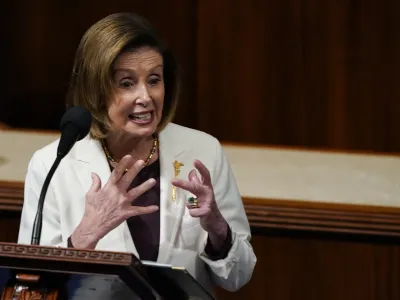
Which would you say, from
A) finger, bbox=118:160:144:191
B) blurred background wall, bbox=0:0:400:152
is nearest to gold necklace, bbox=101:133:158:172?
finger, bbox=118:160:144:191

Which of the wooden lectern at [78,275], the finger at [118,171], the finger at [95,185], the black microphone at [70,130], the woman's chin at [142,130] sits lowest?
the wooden lectern at [78,275]

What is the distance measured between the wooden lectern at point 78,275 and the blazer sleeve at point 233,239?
0.89 feet

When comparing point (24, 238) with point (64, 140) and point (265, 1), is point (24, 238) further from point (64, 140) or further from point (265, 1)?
point (265, 1)

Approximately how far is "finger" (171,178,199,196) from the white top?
0.89 metres

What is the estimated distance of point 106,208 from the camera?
81.2 inches

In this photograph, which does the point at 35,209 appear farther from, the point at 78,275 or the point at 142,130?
the point at 78,275

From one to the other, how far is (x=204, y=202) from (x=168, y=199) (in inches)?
8.0

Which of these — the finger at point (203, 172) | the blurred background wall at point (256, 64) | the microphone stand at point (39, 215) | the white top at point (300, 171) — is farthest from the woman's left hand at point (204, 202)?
the blurred background wall at point (256, 64)

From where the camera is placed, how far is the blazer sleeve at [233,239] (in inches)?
87.0

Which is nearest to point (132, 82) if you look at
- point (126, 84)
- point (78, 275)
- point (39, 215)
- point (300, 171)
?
point (126, 84)

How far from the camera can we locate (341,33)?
3.20m

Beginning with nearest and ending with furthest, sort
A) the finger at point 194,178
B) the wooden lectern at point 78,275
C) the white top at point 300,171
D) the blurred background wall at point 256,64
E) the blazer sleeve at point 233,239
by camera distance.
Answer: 1. the wooden lectern at point 78,275
2. the finger at point 194,178
3. the blazer sleeve at point 233,239
4. the white top at point 300,171
5. the blurred background wall at point 256,64

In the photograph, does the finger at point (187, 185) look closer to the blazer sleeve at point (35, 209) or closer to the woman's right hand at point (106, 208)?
the woman's right hand at point (106, 208)

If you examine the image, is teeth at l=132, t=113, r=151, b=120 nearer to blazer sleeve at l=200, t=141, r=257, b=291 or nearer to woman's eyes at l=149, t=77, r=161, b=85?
woman's eyes at l=149, t=77, r=161, b=85
